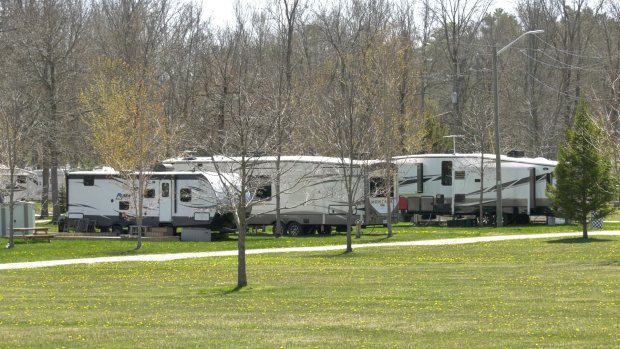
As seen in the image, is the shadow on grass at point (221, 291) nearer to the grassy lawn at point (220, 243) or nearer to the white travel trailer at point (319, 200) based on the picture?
the grassy lawn at point (220, 243)

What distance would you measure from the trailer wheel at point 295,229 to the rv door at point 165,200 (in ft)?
15.4

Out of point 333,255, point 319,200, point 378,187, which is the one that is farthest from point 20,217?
point 333,255

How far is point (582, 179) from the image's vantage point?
87.1 ft

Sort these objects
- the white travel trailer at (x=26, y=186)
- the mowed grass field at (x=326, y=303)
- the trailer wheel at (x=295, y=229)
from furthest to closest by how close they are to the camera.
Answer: the white travel trailer at (x=26, y=186)
the trailer wheel at (x=295, y=229)
the mowed grass field at (x=326, y=303)

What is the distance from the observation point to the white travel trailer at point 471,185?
3619 centimetres

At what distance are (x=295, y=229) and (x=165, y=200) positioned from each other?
5.16m

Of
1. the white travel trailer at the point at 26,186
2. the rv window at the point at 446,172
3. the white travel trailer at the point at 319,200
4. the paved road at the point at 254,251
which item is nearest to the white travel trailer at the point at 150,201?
the white travel trailer at the point at 319,200

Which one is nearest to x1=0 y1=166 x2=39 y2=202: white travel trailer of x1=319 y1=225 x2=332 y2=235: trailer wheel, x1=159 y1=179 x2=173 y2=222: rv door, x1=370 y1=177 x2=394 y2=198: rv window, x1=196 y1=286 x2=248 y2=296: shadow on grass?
x1=159 y1=179 x2=173 y2=222: rv door

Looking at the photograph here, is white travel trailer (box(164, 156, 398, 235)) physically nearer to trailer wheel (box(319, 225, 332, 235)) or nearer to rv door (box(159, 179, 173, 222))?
trailer wheel (box(319, 225, 332, 235))

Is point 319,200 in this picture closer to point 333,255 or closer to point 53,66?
point 333,255

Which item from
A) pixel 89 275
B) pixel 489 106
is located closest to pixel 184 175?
pixel 89 275

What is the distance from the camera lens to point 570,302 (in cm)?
1360

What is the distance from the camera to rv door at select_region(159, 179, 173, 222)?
32.2m

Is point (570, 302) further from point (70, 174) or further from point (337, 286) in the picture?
point (70, 174)
